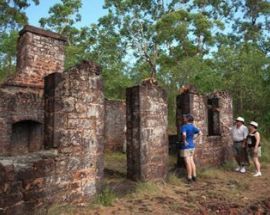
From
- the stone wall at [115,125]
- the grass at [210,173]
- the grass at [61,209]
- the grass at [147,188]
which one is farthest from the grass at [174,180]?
the stone wall at [115,125]

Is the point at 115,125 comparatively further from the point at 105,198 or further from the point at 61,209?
the point at 61,209

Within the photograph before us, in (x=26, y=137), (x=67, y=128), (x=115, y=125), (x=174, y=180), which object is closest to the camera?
(x=67, y=128)

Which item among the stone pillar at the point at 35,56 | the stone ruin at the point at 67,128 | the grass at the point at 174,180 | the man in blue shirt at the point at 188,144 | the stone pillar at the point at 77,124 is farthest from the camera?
the stone pillar at the point at 35,56

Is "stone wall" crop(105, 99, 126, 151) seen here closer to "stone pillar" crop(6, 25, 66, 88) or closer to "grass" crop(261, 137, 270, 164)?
"stone pillar" crop(6, 25, 66, 88)

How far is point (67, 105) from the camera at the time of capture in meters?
6.30

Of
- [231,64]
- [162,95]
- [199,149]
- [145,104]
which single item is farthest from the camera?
[231,64]

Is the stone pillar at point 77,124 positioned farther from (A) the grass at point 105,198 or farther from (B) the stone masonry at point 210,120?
(B) the stone masonry at point 210,120

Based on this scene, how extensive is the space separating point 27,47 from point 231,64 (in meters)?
10.9

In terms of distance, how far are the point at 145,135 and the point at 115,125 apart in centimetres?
722

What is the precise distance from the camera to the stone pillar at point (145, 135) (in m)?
7.93

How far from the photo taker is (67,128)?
6262 mm

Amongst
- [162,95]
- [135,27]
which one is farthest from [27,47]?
[135,27]

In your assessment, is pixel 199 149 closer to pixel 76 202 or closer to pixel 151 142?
pixel 151 142

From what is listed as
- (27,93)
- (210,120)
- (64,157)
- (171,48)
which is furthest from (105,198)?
(171,48)
